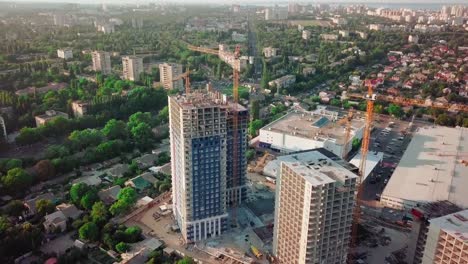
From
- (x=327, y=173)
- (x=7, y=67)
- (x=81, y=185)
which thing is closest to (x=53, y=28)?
(x=7, y=67)

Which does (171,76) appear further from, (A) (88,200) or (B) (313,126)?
(A) (88,200)

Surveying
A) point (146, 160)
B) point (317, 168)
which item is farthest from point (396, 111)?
point (317, 168)

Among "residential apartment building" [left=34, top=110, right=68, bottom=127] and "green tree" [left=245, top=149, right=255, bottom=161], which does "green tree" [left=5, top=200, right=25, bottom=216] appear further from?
"green tree" [left=245, top=149, right=255, bottom=161]

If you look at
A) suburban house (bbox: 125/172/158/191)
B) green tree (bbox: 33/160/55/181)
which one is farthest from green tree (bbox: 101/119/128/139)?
suburban house (bbox: 125/172/158/191)

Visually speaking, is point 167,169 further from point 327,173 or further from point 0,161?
point 327,173

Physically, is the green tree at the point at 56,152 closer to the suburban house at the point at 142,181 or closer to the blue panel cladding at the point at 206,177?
the suburban house at the point at 142,181

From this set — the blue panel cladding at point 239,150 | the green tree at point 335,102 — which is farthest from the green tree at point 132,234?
the green tree at point 335,102
